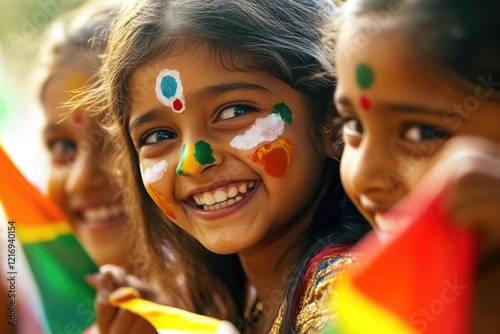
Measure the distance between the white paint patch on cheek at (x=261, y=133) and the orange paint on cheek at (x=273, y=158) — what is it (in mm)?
14

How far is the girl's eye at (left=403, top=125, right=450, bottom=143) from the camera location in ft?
3.10

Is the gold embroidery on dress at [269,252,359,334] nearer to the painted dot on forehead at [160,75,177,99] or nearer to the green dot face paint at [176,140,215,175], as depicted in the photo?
the green dot face paint at [176,140,215,175]

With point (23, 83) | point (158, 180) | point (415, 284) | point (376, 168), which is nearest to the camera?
point (415, 284)

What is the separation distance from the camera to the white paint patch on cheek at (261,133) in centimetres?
142

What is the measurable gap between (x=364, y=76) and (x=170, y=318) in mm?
773

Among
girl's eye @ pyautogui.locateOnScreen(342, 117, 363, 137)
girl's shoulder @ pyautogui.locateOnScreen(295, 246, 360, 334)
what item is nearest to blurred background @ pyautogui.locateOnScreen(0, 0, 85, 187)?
girl's shoulder @ pyautogui.locateOnScreen(295, 246, 360, 334)

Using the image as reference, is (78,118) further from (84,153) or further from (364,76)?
(364,76)

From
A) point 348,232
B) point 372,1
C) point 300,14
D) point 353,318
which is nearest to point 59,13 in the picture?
point 300,14

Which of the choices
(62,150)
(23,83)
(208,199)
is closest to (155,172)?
(208,199)

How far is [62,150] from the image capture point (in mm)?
2117

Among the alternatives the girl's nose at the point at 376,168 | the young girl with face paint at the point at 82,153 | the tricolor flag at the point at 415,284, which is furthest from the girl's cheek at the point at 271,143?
the young girl with face paint at the point at 82,153

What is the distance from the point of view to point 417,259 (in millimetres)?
858

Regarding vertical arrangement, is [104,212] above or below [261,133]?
below

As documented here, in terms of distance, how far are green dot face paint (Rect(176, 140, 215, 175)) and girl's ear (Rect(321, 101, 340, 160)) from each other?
23cm
